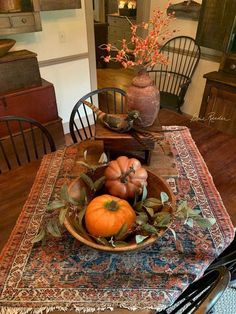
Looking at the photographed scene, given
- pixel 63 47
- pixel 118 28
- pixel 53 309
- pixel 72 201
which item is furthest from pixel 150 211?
pixel 118 28

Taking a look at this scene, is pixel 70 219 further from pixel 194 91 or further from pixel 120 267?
pixel 194 91

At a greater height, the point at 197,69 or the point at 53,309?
the point at 53,309

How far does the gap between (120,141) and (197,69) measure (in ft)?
7.57

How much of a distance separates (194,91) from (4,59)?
2.13 meters

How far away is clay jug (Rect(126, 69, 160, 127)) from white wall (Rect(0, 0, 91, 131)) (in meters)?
1.75

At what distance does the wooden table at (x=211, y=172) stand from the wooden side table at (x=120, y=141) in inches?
5.1

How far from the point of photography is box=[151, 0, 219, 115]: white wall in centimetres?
278

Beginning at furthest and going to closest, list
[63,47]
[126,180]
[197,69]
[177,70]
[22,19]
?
[177,70] < [197,69] < [63,47] < [22,19] < [126,180]

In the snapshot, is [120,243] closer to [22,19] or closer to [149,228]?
[149,228]

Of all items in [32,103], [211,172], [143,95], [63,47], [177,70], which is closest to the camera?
[143,95]

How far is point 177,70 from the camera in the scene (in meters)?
3.12

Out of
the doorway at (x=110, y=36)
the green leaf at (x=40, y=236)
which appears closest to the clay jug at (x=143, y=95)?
the green leaf at (x=40, y=236)

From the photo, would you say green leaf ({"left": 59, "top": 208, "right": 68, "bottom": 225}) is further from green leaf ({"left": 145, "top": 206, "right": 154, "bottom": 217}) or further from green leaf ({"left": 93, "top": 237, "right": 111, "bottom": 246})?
green leaf ({"left": 145, "top": 206, "right": 154, "bottom": 217})

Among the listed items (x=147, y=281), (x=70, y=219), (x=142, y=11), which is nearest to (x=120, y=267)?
(x=147, y=281)
